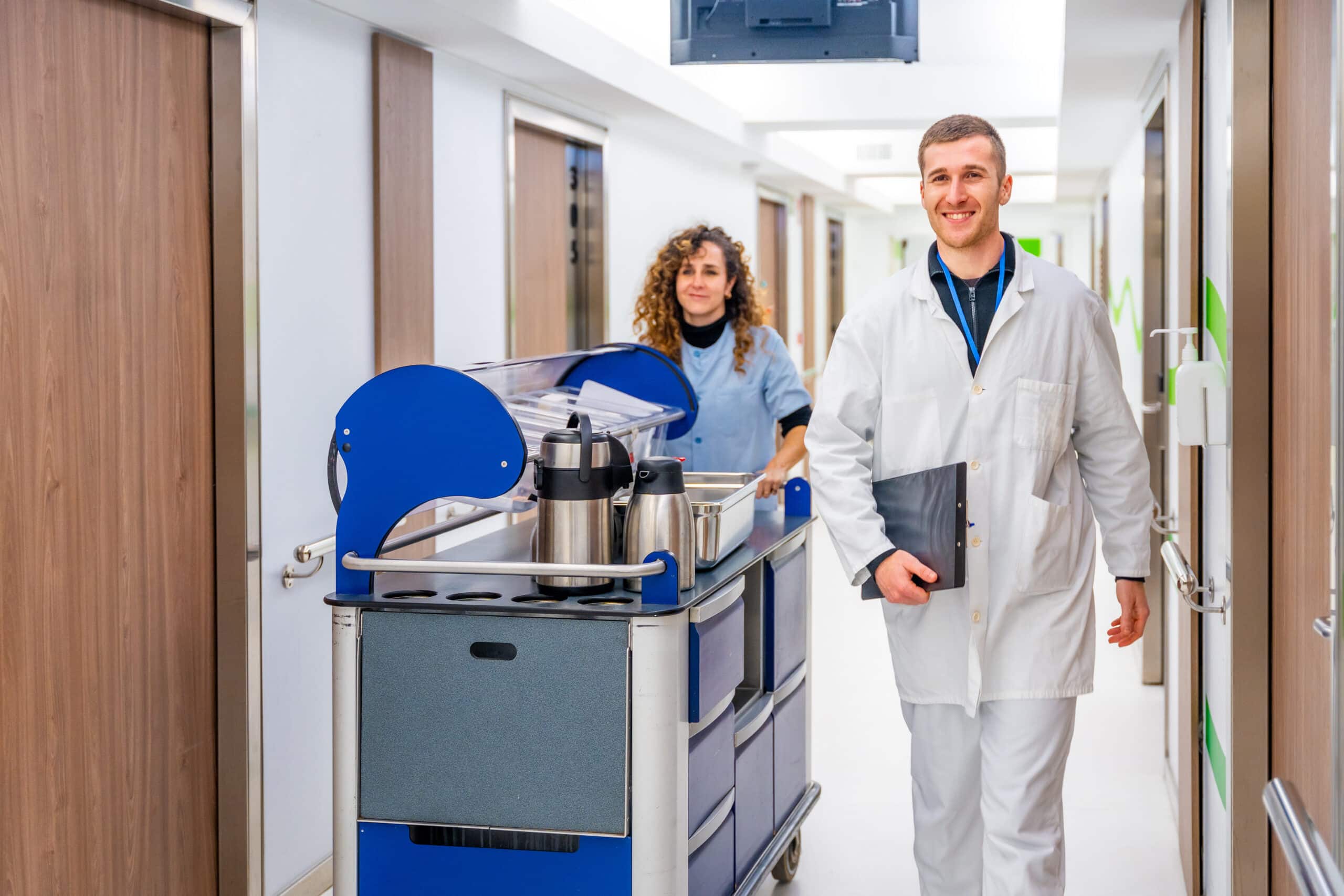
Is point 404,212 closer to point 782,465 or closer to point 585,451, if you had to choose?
point 782,465

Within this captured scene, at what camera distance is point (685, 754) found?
2.42m

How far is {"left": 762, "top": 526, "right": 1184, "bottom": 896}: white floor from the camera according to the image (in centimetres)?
353

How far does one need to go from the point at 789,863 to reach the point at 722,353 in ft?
4.86

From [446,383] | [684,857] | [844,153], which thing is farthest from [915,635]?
[844,153]

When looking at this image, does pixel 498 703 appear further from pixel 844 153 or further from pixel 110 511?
pixel 844 153

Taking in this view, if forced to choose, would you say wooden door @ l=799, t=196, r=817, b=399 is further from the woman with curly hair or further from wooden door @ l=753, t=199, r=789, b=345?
the woman with curly hair

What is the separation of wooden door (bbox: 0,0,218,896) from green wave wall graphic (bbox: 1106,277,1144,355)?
3.75 meters

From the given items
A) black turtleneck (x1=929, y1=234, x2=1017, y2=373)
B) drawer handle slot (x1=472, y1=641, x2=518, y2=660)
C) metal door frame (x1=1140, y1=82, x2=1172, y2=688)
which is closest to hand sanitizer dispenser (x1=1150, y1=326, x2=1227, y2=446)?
black turtleneck (x1=929, y1=234, x2=1017, y2=373)

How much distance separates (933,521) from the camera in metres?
2.45

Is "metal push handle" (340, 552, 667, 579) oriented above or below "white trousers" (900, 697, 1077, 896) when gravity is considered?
above

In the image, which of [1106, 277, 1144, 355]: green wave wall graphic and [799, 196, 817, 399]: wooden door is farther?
[799, 196, 817, 399]: wooden door

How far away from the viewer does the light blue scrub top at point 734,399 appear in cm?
396

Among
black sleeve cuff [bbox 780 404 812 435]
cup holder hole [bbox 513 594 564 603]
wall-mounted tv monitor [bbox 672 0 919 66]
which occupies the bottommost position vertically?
cup holder hole [bbox 513 594 564 603]

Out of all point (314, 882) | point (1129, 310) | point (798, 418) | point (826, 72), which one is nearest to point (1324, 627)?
point (798, 418)
